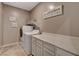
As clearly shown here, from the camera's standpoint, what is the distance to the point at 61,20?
163 cm

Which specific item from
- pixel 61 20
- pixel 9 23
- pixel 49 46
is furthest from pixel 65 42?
pixel 9 23

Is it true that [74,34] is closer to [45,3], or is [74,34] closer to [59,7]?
[59,7]

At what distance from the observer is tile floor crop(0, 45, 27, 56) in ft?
5.25

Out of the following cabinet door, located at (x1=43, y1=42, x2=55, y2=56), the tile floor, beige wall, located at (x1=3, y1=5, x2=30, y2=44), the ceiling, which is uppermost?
the ceiling

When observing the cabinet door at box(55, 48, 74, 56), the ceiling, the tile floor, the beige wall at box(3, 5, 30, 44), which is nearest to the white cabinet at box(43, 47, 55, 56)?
the cabinet door at box(55, 48, 74, 56)

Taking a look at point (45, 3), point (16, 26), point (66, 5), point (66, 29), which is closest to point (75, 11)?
point (66, 5)

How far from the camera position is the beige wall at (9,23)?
A: 1.67 m

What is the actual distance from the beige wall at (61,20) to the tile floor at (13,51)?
63 cm

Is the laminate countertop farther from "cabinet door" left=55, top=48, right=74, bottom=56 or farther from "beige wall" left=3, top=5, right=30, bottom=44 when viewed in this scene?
"beige wall" left=3, top=5, right=30, bottom=44

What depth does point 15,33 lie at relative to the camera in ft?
5.70

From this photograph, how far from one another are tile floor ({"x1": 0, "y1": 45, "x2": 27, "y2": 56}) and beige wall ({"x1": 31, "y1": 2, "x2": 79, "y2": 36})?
0.63m

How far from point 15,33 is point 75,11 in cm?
113

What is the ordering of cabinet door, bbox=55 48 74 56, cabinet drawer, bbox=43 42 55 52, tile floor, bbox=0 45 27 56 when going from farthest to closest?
tile floor, bbox=0 45 27 56
cabinet drawer, bbox=43 42 55 52
cabinet door, bbox=55 48 74 56

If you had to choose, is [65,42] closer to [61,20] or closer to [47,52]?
[47,52]
